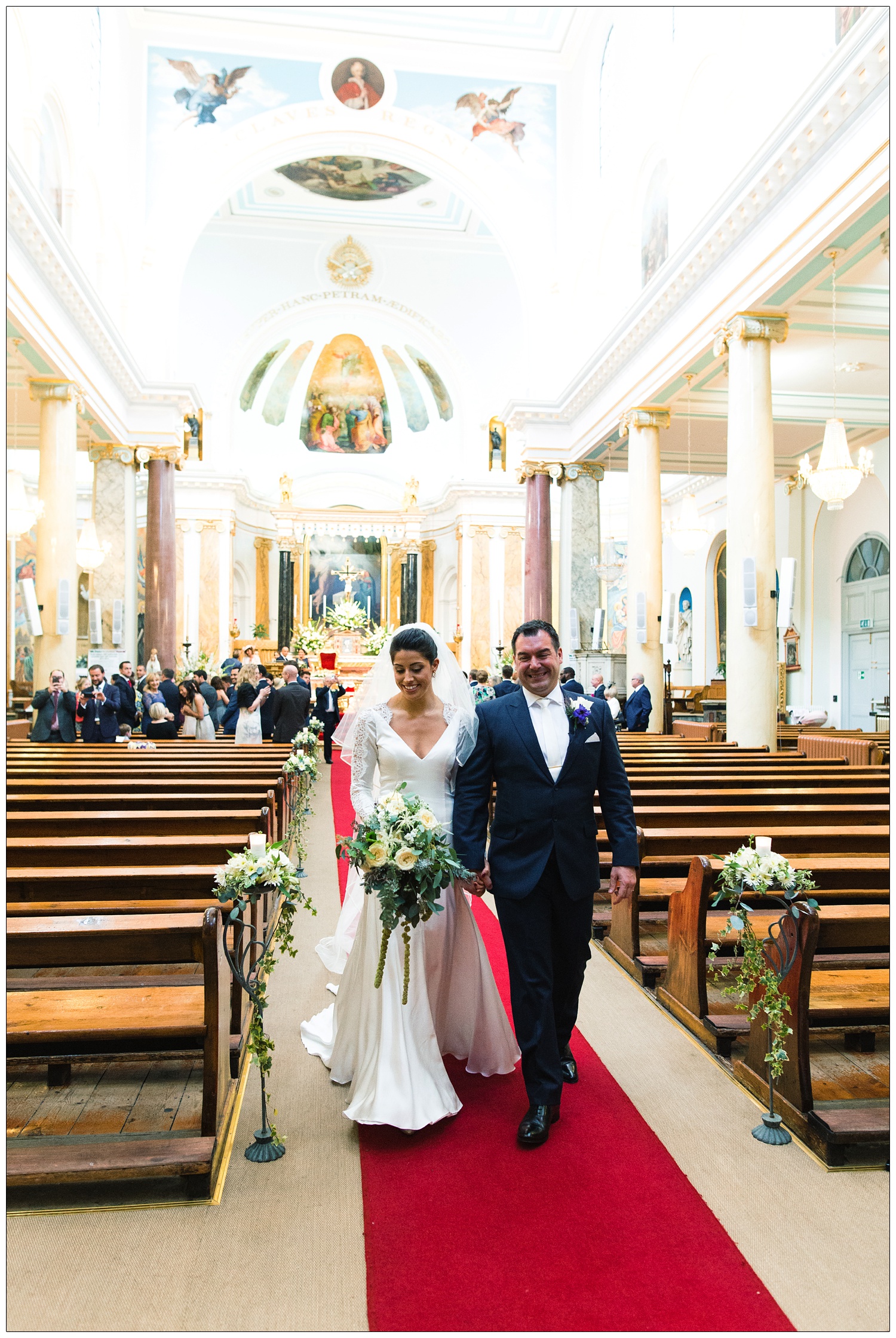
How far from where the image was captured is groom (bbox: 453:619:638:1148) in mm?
3105

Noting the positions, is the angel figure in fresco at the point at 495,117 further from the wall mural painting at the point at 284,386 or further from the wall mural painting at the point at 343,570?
the wall mural painting at the point at 343,570

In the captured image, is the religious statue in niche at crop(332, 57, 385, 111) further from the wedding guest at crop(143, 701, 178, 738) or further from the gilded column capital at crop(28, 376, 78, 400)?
the wedding guest at crop(143, 701, 178, 738)

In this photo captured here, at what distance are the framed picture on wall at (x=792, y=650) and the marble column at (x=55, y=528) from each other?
13110 mm

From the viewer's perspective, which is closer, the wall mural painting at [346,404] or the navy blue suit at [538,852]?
the navy blue suit at [538,852]

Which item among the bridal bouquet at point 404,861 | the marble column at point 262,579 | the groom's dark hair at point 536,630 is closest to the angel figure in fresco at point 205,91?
the marble column at point 262,579

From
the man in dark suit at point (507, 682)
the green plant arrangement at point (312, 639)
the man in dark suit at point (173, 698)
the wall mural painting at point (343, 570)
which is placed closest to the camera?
the man in dark suit at point (507, 682)

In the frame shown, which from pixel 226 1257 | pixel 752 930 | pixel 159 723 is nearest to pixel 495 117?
pixel 159 723

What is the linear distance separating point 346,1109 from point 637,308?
12.2m

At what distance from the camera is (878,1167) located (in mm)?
2857

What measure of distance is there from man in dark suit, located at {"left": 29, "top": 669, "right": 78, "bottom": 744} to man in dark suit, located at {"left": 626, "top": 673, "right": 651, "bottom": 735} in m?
7.11

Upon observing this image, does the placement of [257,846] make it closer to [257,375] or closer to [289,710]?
[289,710]

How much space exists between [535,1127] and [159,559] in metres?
15.3

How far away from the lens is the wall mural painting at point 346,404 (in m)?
27.2

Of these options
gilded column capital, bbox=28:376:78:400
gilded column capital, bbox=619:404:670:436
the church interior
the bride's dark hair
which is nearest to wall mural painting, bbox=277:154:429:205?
the church interior
